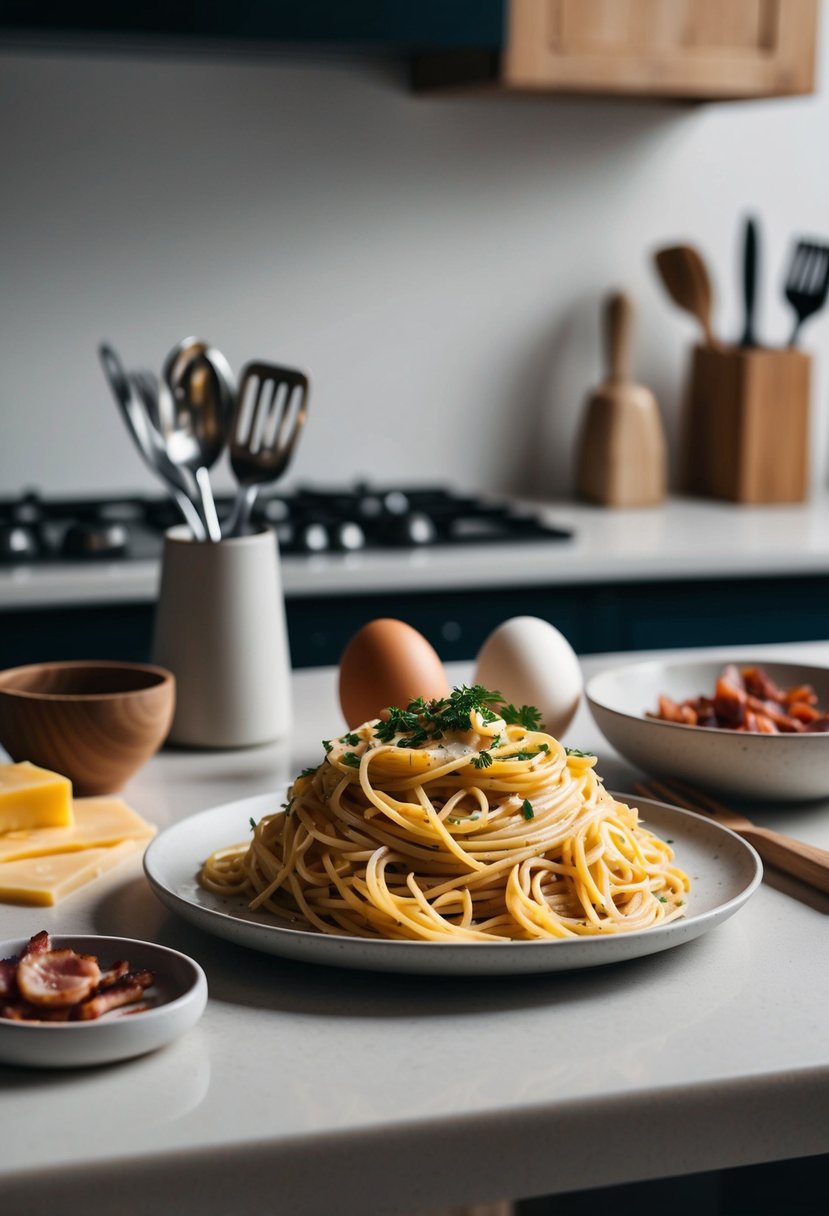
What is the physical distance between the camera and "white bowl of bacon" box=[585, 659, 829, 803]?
1157 mm

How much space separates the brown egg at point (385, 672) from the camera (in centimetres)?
130

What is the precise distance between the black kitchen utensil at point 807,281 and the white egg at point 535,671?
1.91 meters

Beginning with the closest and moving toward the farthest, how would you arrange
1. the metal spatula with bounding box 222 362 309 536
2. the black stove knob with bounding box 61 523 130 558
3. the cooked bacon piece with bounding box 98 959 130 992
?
the cooked bacon piece with bounding box 98 959 130 992 → the metal spatula with bounding box 222 362 309 536 → the black stove knob with bounding box 61 523 130 558

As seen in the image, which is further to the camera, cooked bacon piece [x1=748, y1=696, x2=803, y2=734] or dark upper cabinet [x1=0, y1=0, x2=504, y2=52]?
dark upper cabinet [x1=0, y1=0, x2=504, y2=52]

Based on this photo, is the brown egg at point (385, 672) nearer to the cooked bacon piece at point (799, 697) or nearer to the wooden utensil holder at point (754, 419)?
the cooked bacon piece at point (799, 697)

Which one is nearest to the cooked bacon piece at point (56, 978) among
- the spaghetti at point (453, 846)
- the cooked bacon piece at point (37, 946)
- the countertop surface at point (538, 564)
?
the cooked bacon piece at point (37, 946)

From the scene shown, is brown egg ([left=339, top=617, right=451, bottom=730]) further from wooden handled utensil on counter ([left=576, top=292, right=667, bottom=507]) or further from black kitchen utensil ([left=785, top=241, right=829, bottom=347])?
black kitchen utensil ([left=785, top=241, right=829, bottom=347])

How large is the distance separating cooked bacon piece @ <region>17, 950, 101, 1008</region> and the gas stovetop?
5.17 ft

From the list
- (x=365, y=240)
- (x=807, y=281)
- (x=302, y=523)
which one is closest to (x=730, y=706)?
(x=302, y=523)

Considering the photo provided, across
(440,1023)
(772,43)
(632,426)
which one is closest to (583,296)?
(632,426)

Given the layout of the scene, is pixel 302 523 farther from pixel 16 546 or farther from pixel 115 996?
pixel 115 996

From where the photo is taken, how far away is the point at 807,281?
3.13m

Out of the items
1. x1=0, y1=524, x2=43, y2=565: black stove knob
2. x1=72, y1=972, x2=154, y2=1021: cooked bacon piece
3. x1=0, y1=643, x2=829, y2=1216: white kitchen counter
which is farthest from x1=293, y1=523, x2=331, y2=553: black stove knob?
x1=72, y1=972, x2=154, y2=1021: cooked bacon piece

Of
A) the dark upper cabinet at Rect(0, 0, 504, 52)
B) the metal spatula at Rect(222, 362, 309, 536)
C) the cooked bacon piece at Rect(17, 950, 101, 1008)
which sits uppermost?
the dark upper cabinet at Rect(0, 0, 504, 52)
